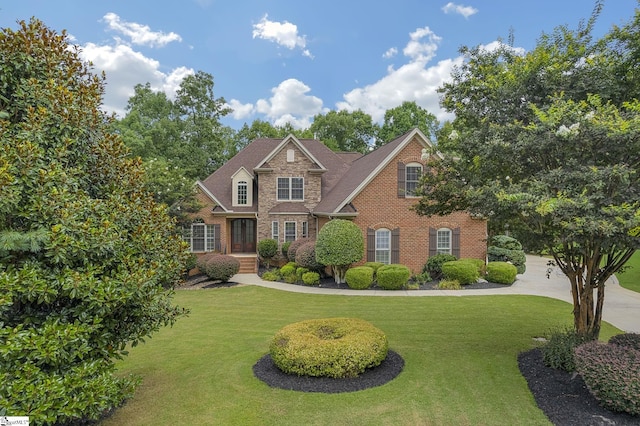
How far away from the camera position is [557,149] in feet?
18.4

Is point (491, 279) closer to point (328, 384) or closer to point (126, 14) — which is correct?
point (328, 384)

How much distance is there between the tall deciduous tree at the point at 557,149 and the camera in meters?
5.00

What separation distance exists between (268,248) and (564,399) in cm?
1582

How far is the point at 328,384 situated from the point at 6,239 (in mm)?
5121

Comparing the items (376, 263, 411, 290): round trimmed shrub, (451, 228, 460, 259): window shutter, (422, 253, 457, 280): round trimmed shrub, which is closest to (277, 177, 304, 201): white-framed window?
(376, 263, 411, 290): round trimmed shrub

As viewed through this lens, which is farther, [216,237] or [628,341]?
[216,237]

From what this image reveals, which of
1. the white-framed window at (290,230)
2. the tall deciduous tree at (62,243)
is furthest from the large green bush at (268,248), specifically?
the tall deciduous tree at (62,243)

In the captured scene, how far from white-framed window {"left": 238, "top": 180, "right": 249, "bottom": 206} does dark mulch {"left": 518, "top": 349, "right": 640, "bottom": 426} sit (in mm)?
17381

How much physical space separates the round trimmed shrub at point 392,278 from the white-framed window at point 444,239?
11.2 feet

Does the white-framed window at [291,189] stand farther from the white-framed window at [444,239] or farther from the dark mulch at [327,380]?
the dark mulch at [327,380]

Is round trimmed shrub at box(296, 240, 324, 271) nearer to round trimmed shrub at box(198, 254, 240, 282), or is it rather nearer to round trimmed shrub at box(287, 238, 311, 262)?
round trimmed shrub at box(287, 238, 311, 262)

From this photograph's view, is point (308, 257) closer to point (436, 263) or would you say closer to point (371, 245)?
point (371, 245)

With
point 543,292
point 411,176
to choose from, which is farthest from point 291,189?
point 543,292

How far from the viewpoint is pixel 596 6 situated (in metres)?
6.10
